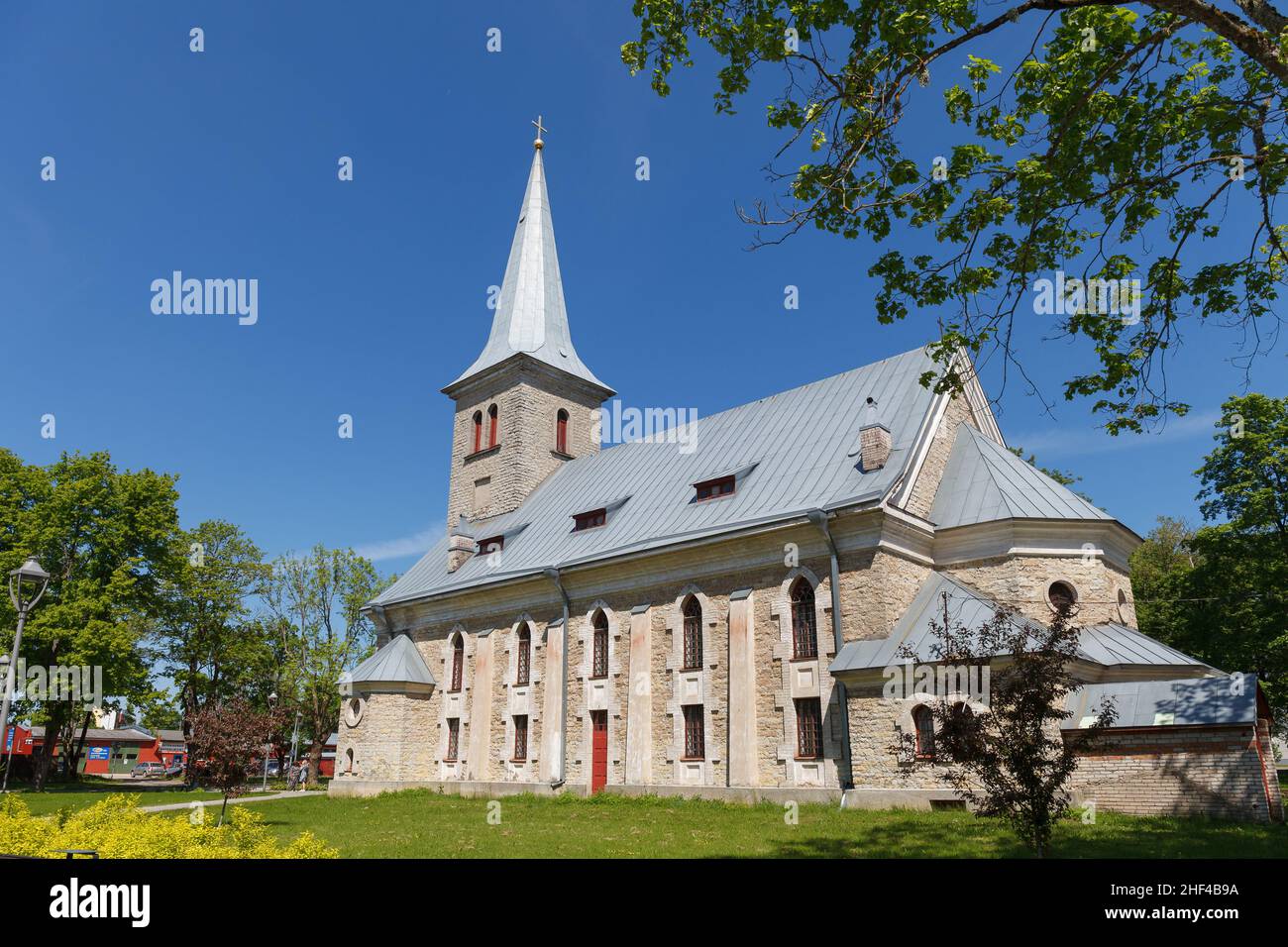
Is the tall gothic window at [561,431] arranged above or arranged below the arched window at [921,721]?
above

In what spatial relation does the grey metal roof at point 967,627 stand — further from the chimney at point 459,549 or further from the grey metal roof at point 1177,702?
the chimney at point 459,549

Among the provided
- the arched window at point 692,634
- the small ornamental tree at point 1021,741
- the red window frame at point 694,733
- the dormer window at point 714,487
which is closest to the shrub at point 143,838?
the small ornamental tree at point 1021,741

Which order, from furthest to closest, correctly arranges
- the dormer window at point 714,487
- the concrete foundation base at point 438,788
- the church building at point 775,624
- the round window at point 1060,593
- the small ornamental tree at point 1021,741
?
1. the concrete foundation base at point 438,788
2. the dormer window at point 714,487
3. the round window at point 1060,593
4. the church building at point 775,624
5. the small ornamental tree at point 1021,741

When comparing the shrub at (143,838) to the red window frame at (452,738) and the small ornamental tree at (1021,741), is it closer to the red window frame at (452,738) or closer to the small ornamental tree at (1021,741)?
the small ornamental tree at (1021,741)

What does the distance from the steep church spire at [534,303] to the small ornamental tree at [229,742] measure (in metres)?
20.4

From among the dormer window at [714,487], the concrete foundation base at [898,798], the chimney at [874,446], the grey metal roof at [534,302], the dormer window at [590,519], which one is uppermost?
the grey metal roof at [534,302]

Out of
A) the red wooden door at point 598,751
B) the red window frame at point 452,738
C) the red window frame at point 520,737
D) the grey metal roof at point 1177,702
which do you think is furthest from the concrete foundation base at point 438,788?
the grey metal roof at point 1177,702

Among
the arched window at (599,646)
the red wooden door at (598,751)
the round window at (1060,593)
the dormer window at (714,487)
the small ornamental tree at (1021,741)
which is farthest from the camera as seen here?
the arched window at (599,646)

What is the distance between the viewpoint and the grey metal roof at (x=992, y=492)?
73.7 feet

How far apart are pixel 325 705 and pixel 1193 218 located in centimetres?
4585

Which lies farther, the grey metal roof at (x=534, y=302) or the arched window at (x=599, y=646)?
the grey metal roof at (x=534, y=302)

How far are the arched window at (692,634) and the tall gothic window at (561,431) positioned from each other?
15.2 metres

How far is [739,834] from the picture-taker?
15.6 meters

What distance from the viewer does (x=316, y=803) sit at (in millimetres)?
27422
